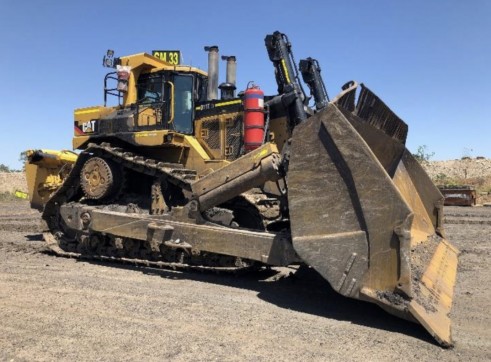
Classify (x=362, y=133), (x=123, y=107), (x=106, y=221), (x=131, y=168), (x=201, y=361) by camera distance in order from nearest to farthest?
(x=201, y=361)
(x=362, y=133)
(x=106, y=221)
(x=131, y=168)
(x=123, y=107)

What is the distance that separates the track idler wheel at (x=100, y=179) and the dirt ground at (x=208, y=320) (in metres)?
1.48

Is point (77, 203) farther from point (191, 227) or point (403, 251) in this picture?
point (403, 251)

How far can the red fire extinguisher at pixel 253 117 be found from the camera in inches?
293

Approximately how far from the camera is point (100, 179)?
25.6ft

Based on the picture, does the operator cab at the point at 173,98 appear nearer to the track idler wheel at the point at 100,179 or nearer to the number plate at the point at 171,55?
the track idler wheel at the point at 100,179

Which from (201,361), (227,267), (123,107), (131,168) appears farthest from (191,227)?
(123,107)

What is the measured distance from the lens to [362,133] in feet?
16.8

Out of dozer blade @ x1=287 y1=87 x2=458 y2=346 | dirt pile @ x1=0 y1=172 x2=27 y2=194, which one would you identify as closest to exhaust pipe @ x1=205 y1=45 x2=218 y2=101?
dozer blade @ x1=287 y1=87 x2=458 y2=346

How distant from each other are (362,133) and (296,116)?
9.47 feet

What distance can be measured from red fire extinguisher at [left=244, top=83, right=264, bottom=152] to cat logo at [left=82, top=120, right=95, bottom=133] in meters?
3.22

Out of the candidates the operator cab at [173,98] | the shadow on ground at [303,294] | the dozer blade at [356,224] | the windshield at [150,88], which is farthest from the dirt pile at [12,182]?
the dozer blade at [356,224]

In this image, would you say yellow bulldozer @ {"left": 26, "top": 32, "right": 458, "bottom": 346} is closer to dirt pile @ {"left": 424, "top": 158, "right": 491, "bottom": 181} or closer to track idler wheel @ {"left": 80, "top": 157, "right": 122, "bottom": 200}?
track idler wheel @ {"left": 80, "top": 157, "right": 122, "bottom": 200}

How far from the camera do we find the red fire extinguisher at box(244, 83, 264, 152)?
7.44 m

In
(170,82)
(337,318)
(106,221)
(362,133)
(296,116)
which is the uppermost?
(170,82)
